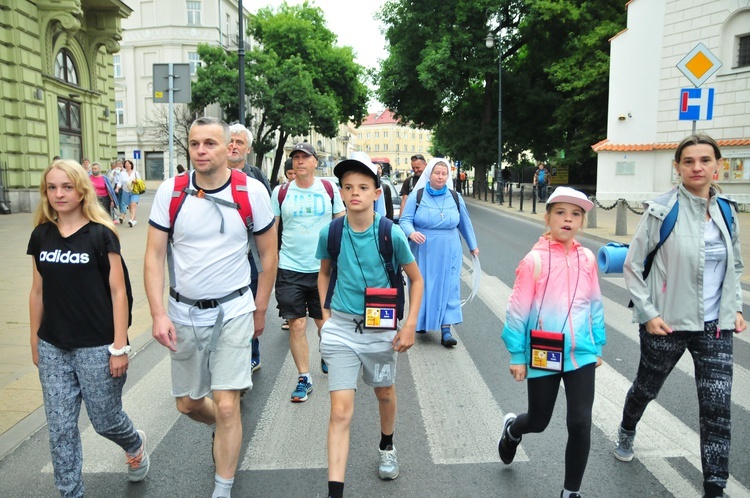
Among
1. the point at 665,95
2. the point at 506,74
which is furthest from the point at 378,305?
the point at 506,74

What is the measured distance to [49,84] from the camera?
65.3 ft

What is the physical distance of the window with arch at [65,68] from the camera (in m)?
20.8

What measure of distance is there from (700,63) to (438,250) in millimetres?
6155

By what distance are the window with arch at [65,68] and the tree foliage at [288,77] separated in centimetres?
1788

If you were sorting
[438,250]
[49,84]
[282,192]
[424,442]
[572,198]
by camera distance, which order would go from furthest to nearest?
[49,84]
[438,250]
[282,192]
[424,442]
[572,198]

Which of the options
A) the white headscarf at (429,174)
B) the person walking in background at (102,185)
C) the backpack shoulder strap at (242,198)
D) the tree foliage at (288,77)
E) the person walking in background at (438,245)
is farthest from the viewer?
the tree foliage at (288,77)

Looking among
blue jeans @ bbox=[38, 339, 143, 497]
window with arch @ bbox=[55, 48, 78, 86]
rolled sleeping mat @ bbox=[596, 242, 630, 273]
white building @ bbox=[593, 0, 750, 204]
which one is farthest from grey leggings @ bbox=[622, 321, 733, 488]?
window with arch @ bbox=[55, 48, 78, 86]

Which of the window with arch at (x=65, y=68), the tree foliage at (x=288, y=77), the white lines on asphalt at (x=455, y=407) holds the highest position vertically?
the tree foliage at (x=288, y=77)

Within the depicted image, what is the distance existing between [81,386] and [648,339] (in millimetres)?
2934

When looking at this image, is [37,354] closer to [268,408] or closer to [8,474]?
[8,474]

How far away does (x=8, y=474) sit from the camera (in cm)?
364

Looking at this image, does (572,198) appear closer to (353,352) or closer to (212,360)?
(353,352)

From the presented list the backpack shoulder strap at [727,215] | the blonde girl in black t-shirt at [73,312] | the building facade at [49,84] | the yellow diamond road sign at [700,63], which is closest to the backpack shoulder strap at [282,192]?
the blonde girl in black t-shirt at [73,312]

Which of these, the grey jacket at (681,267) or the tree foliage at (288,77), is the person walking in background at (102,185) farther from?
the tree foliage at (288,77)
